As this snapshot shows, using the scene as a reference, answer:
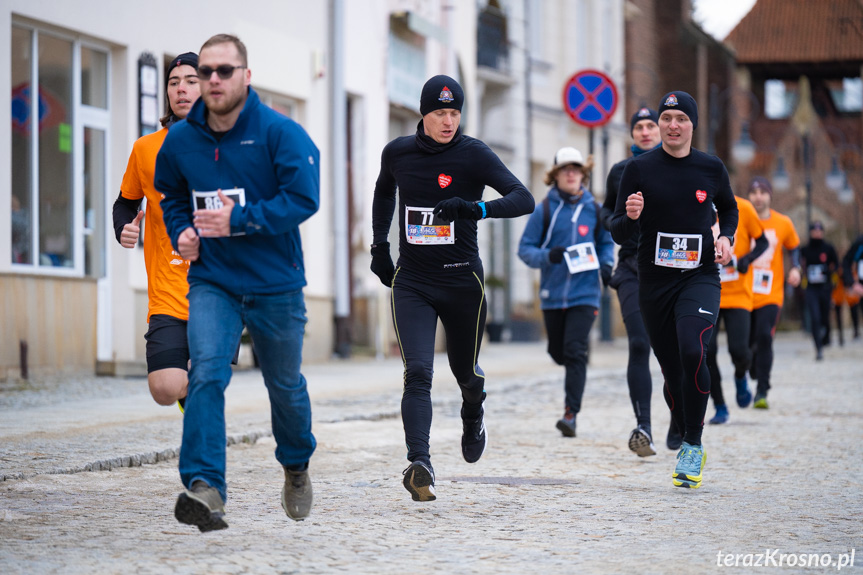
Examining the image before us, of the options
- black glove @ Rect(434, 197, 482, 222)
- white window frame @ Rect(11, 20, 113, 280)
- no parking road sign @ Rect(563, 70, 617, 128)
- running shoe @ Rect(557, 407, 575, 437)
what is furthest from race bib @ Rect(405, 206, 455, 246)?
no parking road sign @ Rect(563, 70, 617, 128)

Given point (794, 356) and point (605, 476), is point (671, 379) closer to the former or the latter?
point (605, 476)

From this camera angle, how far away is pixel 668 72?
4438 cm

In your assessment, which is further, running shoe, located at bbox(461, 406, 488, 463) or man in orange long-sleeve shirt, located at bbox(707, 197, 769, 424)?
man in orange long-sleeve shirt, located at bbox(707, 197, 769, 424)

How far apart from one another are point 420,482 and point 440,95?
1.90m

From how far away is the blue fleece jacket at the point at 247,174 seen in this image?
5.60m

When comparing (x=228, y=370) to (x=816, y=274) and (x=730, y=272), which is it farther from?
(x=816, y=274)

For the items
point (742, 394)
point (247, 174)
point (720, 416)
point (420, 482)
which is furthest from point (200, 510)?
point (742, 394)

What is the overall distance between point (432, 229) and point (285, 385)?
166cm

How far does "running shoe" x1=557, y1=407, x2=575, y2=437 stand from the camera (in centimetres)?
1044

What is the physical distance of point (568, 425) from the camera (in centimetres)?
1043

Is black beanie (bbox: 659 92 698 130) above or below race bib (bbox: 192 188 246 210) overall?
above

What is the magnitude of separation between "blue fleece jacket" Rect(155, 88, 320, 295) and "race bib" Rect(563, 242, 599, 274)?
493 cm

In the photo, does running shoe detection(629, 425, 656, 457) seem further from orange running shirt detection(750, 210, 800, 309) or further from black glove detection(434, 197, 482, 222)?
orange running shirt detection(750, 210, 800, 309)

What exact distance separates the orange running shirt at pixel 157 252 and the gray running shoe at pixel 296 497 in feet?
4.46
